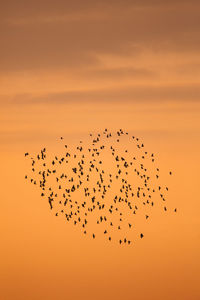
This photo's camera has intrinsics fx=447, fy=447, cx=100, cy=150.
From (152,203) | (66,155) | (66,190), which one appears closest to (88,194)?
(66,190)

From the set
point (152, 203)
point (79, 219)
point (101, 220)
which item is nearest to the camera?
point (101, 220)

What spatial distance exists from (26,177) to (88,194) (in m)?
6.23

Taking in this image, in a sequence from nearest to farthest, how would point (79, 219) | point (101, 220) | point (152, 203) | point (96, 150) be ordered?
point (96, 150), point (101, 220), point (79, 219), point (152, 203)

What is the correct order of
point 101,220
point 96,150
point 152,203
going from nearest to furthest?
point 96,150, point 101,220, point 152,203

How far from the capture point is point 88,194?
28.6 metres

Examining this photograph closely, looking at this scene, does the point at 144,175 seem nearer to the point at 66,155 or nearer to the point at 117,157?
the point at 117,157

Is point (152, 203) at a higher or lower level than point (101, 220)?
higher

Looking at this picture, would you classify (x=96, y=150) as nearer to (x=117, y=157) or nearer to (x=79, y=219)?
(x=117, y=157)

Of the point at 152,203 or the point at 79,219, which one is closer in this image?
the point at 79,219

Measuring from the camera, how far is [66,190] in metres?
28.0

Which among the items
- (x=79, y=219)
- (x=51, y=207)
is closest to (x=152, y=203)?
(x=79, y=219)

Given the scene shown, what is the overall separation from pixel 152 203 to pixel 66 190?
25.0 feet

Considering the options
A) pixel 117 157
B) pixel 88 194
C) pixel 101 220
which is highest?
pixel 117 157

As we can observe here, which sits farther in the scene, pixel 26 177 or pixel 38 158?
pixel 26 177
